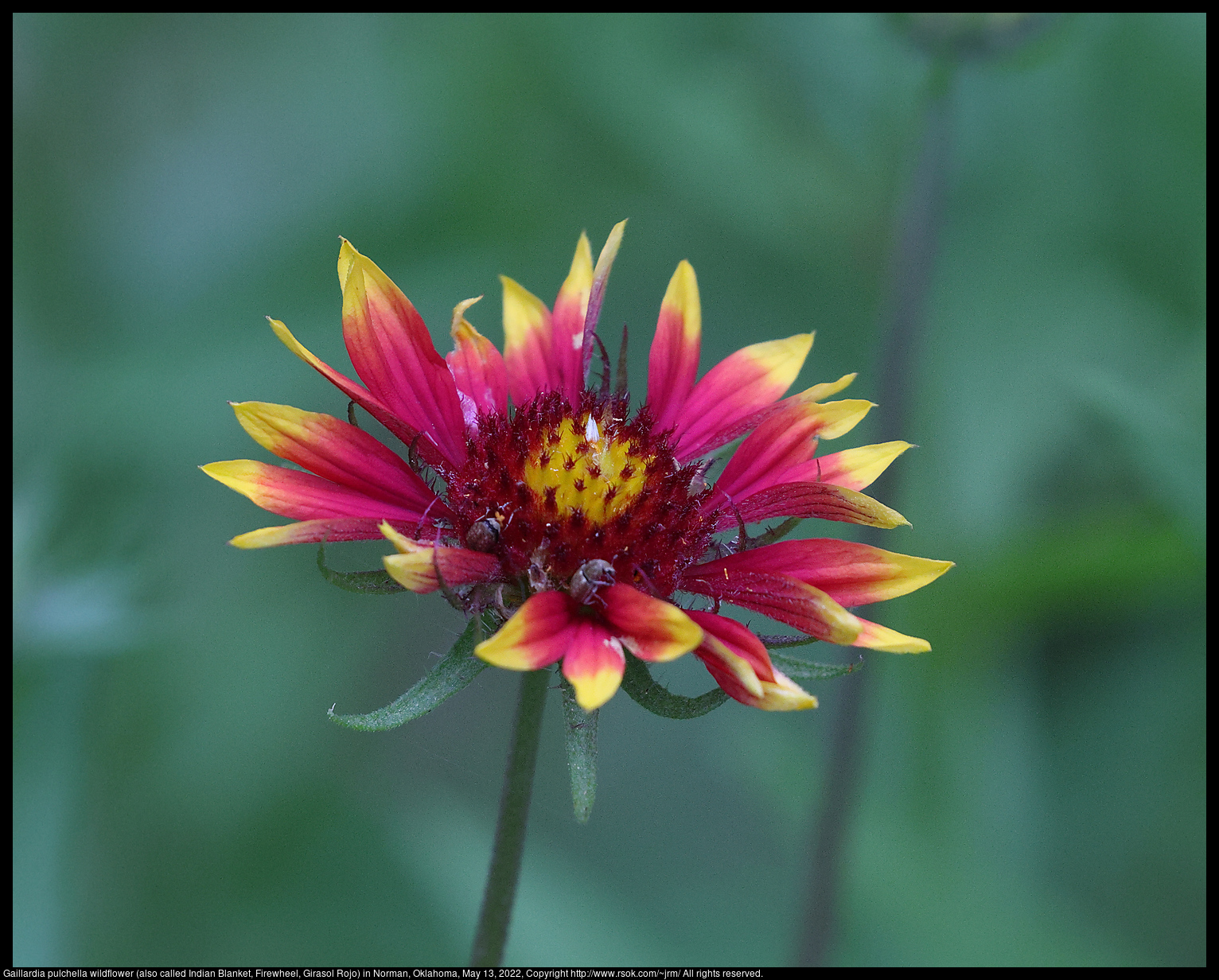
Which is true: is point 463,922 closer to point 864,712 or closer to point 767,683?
point 864,712

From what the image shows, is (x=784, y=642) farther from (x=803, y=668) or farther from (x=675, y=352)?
(x=675, y=352)

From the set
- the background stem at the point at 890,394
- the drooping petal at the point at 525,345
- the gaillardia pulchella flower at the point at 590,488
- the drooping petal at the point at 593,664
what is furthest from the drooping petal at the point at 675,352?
the background stem at the point at 890,394

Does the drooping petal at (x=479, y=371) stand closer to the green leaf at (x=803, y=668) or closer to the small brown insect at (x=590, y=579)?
the small brown insect at (x=590, y=579)

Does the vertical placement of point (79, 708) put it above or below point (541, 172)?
below

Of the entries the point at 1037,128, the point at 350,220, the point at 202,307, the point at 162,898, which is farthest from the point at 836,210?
the point at 162,898

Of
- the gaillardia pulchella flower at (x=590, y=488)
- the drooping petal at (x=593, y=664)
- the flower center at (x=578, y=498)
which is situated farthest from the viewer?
the flower center at (x=578, y=498)

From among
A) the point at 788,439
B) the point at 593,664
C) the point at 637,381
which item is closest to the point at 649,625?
the point at 593,664
